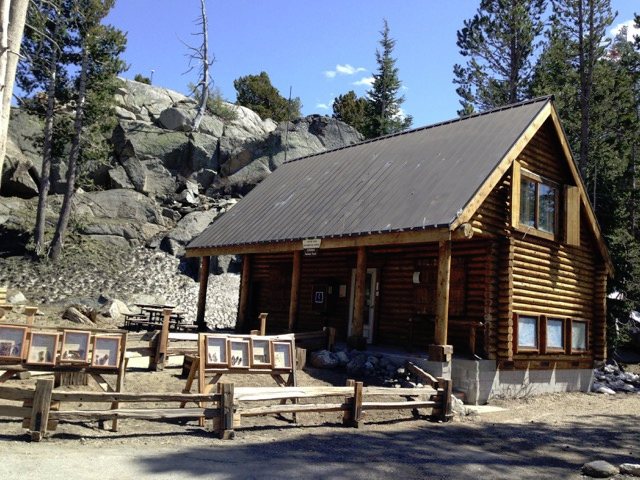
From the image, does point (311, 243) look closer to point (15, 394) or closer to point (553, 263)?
point (553, 263)

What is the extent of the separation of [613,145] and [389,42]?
926 inches

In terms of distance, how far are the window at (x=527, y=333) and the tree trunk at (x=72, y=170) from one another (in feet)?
71.4

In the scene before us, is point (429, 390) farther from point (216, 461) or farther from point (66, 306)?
point (66, 306)

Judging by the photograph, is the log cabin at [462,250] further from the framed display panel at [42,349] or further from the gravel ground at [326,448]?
the framed display panel at [42,349]

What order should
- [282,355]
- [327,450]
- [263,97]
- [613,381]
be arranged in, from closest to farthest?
1. [327,450]
2. [282,355]
3. [613,381]
4. [263,97]

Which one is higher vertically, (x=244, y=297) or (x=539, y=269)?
(x=539, y=269)

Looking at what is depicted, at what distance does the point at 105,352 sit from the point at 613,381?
16314 mm

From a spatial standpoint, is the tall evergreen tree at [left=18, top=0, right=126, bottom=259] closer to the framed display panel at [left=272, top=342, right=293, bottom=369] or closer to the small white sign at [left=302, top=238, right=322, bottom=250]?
the small white sign at [left=302, top=238, right=322, bottom=250]

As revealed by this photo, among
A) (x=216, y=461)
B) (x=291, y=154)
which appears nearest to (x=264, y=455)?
(x=216, y=461)

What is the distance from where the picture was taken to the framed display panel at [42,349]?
8125 mm

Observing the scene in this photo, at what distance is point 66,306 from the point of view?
22250 millimetres

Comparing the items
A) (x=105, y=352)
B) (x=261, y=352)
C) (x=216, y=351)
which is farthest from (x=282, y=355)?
(x=105, y=352)

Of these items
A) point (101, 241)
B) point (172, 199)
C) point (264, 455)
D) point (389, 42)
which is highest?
point (389, 42)

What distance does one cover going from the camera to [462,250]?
14.7m
